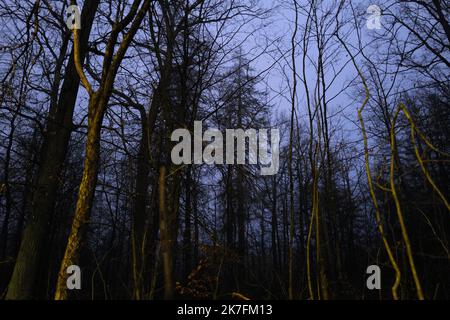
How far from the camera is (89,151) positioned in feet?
9.45

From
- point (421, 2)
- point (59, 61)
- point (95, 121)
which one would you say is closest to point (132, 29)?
point (95, 121)

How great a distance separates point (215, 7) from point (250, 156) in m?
7.16

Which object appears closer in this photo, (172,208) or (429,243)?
(172,208)

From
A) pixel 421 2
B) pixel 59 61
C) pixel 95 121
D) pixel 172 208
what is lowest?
pixel 172 208

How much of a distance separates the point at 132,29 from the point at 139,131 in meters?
6.97

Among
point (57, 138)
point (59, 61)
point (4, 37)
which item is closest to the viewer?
point (4, 37)

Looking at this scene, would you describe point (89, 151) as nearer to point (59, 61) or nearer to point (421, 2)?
point (59, 61)

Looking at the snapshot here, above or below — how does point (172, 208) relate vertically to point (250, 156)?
below
